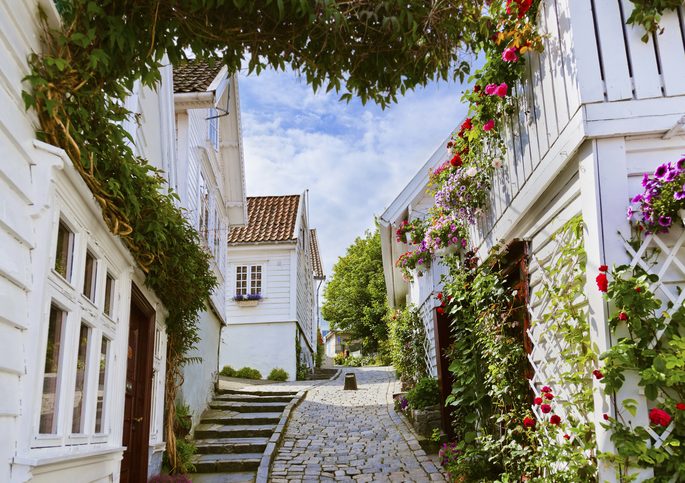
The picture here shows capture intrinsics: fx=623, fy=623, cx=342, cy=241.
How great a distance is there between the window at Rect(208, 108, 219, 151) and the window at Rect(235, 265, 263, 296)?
25.4 ft

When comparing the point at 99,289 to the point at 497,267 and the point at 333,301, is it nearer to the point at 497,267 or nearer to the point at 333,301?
the point at 497,267

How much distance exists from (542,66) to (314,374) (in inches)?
771

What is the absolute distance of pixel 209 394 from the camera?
12555 mm

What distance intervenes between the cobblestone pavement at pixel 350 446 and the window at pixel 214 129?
5.93 metres

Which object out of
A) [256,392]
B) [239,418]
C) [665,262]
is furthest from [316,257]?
[665,262]

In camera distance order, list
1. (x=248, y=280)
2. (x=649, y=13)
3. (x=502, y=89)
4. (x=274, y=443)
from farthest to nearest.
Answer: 1. (x=248, y=280)
2. (x=274, y=443)
3. (x=502, y=89)
4. (x=649, y=13)

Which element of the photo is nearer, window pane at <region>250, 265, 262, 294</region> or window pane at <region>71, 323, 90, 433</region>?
window pane at <region>71, 323, 90, 433</region>

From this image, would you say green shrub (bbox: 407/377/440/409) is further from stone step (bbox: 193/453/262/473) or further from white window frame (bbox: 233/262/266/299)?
white window frame (bbox: 233/262/266/299)

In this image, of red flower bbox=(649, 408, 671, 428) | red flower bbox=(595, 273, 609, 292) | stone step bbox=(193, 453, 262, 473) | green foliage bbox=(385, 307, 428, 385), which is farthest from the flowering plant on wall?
green foliage bbox=(385, 307, 428, 385)

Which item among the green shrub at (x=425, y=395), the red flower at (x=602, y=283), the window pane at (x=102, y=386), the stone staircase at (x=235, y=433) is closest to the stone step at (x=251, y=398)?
the stone staircase at (x=235, y=433)

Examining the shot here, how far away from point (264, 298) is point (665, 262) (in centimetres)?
1776

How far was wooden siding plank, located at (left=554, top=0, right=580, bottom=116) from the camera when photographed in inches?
168

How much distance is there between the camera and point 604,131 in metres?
4.05

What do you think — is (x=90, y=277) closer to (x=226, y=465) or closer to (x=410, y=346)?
(x=226, y=465)
